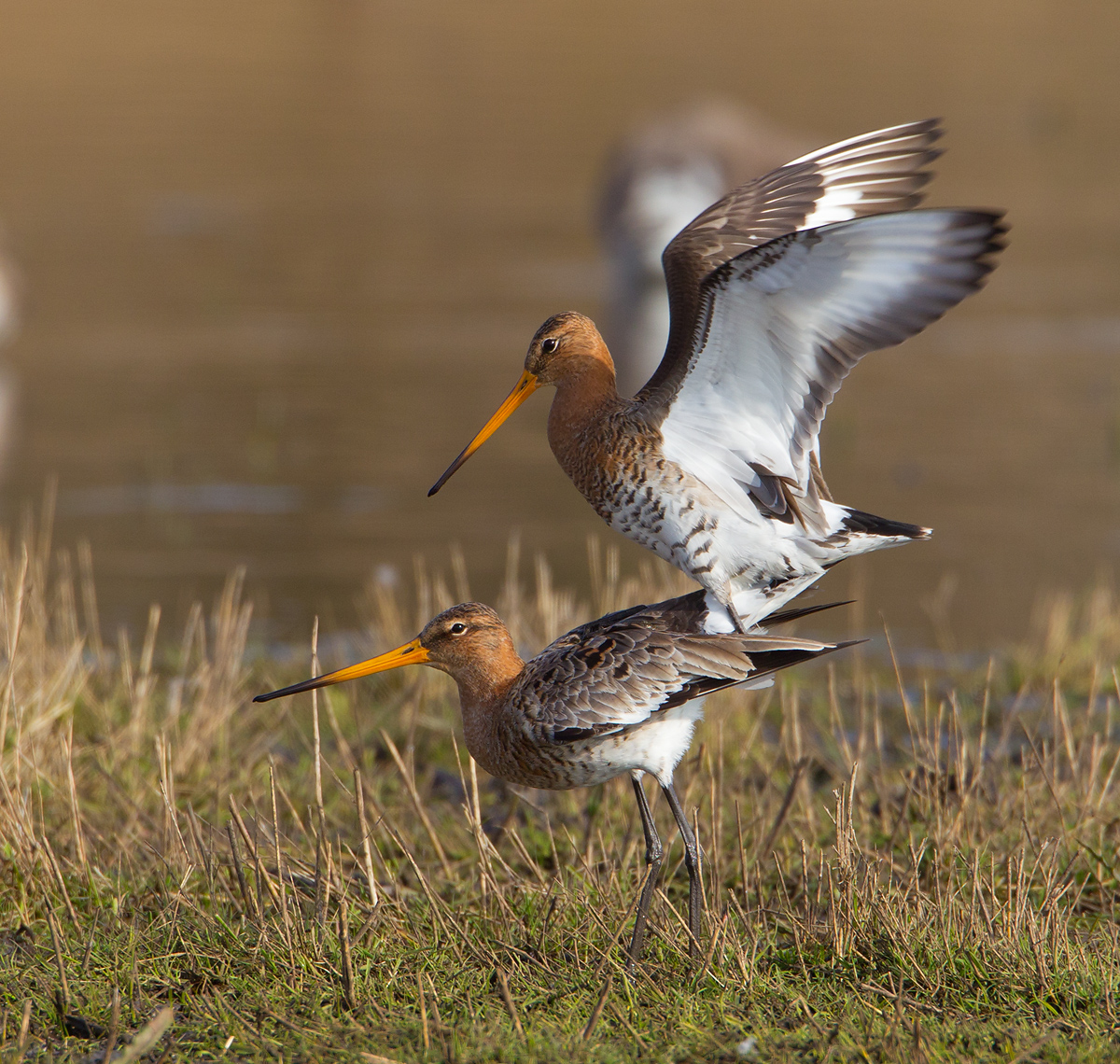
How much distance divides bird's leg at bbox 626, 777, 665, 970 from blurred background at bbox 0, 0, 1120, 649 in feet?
12.4

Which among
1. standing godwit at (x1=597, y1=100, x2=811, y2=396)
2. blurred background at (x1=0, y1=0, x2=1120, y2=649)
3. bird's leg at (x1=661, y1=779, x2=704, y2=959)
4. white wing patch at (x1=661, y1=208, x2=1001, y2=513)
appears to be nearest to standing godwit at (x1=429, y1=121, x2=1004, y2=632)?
white wing patch at (x1=661, y1=208, x2=1001, y2=513)

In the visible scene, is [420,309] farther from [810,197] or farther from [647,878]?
[647,878]

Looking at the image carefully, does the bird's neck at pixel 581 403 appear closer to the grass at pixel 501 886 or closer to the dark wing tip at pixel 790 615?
the dark wing tip at pixel 790 615

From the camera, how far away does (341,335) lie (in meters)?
14.3

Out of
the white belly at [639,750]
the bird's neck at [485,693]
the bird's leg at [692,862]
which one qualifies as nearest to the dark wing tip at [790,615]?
the white belly at [639,750]

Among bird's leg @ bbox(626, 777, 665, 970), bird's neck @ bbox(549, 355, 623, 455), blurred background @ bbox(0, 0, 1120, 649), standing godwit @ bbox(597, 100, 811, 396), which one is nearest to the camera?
bird's leg @ bbox(626, 777, 665, 970)

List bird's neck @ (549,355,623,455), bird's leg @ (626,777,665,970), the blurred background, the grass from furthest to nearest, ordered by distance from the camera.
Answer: the blurred background
bird's neck @ (549,355,623,455)
bird's leg @ (626,777,665,970)
the grass

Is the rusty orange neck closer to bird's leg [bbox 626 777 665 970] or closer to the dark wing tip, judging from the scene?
bird's leg [bbox 626 777 665 970]

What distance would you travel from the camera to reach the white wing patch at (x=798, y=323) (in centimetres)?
426

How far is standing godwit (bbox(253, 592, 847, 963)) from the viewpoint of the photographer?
14.1ft

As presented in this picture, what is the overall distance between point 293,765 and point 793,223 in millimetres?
2709

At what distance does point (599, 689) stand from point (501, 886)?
0.76 meters

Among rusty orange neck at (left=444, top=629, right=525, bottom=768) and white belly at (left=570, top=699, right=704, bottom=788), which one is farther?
rusty orange neck at (left=444, top=629, right=525, bottom=768)

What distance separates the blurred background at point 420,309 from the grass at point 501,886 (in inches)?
81.2
